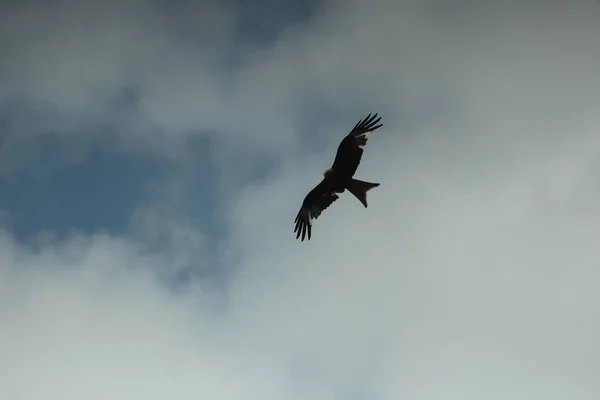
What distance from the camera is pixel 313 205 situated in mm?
26234

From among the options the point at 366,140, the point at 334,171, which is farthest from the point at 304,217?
the point at 366,140

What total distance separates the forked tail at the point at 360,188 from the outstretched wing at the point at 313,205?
0.99m

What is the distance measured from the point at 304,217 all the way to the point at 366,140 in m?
4.49

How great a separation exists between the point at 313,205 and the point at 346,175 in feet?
7.53

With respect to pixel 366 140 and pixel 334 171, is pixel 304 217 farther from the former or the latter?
pixel 366 140

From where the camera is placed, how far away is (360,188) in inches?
976

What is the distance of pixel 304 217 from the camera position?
26.5 metres

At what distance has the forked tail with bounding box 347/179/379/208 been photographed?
80.4ft

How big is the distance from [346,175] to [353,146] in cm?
125

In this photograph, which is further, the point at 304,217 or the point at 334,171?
the point at 304,217

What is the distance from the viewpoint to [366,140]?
24297 millimetres

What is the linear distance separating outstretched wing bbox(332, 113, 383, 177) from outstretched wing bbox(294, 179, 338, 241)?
1107mm

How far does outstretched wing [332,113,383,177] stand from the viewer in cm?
2428

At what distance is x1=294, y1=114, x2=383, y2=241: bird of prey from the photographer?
79.7ft
